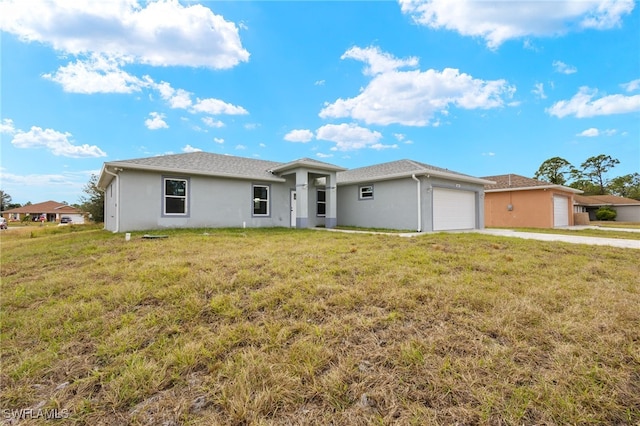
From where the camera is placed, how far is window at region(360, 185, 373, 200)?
46.6ft

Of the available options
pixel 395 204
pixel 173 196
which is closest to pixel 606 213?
pixel 395 204

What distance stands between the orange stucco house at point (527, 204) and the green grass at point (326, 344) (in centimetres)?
1432

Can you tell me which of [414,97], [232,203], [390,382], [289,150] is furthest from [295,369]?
[289,150]

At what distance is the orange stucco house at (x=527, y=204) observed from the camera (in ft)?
55.0

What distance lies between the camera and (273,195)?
44.9 ft

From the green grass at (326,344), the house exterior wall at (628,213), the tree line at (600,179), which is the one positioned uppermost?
the tree line at (600,179)

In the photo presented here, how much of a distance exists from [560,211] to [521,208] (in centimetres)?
338

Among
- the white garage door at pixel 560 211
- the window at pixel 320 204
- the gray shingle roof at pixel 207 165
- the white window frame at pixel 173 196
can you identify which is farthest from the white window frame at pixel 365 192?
the white garage door at pixel 560 211

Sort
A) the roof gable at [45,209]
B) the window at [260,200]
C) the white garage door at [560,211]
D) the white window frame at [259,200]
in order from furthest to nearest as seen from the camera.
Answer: the roof gable at [45,209] → the white garage door at [560,211] → the window at [260,200] → the white window frame at [259,200]

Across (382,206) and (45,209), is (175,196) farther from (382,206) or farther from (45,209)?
(45,209)

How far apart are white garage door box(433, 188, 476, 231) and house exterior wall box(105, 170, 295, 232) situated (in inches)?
274

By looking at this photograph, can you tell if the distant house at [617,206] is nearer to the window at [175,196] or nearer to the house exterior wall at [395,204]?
the house exterior wall at [395,204]

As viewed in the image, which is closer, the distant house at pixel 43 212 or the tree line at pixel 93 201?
the tree line at pixel 93 201

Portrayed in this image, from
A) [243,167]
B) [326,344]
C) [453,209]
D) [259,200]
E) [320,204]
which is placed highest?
[243,167]
